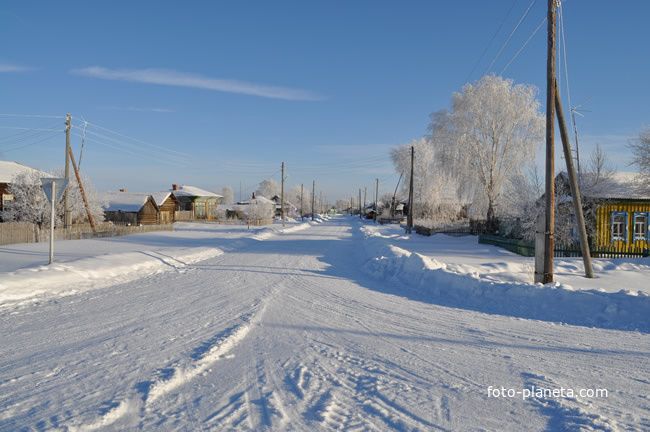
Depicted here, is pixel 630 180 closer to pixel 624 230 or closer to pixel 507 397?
pixel 624 230

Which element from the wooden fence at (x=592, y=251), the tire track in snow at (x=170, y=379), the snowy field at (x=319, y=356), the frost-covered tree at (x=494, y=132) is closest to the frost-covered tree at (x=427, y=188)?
the frost-covered tree at (x=494, y=132)

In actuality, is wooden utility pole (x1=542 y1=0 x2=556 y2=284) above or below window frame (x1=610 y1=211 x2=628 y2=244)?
above

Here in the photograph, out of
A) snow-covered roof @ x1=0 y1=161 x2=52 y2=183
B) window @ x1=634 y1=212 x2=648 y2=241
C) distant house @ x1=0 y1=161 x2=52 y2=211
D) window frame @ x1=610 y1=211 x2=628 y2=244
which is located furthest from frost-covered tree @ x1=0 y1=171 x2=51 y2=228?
window @ x1=634 y1=212 x2=648 y2=241

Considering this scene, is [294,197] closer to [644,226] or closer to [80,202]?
[80,202]

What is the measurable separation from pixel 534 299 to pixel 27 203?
31.8m

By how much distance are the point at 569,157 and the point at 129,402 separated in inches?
496

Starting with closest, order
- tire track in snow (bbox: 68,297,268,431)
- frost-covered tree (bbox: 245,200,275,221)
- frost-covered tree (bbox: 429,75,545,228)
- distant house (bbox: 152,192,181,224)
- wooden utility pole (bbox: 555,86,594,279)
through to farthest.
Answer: tire track in snow (bbox: 68,297,268,431) → wooden utility pole (bbox: 555,86,594,279) → frost-covered tree (bbox: 429,75,545,228) → distant house (bbox: 152,192,181,224) → frost-covered tree (bbox: 245,200,275,221)

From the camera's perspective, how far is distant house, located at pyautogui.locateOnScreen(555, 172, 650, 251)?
22.3 m

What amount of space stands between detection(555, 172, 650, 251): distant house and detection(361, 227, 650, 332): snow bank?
53.5ft

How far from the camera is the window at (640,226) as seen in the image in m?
22.7

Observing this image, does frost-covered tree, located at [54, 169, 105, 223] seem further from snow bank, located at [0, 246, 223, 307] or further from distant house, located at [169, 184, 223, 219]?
distant house, located at [169, 184, 223, 219]

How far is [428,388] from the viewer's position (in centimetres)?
425

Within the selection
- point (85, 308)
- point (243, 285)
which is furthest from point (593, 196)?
point (85, 308)

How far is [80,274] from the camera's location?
11.1 m
